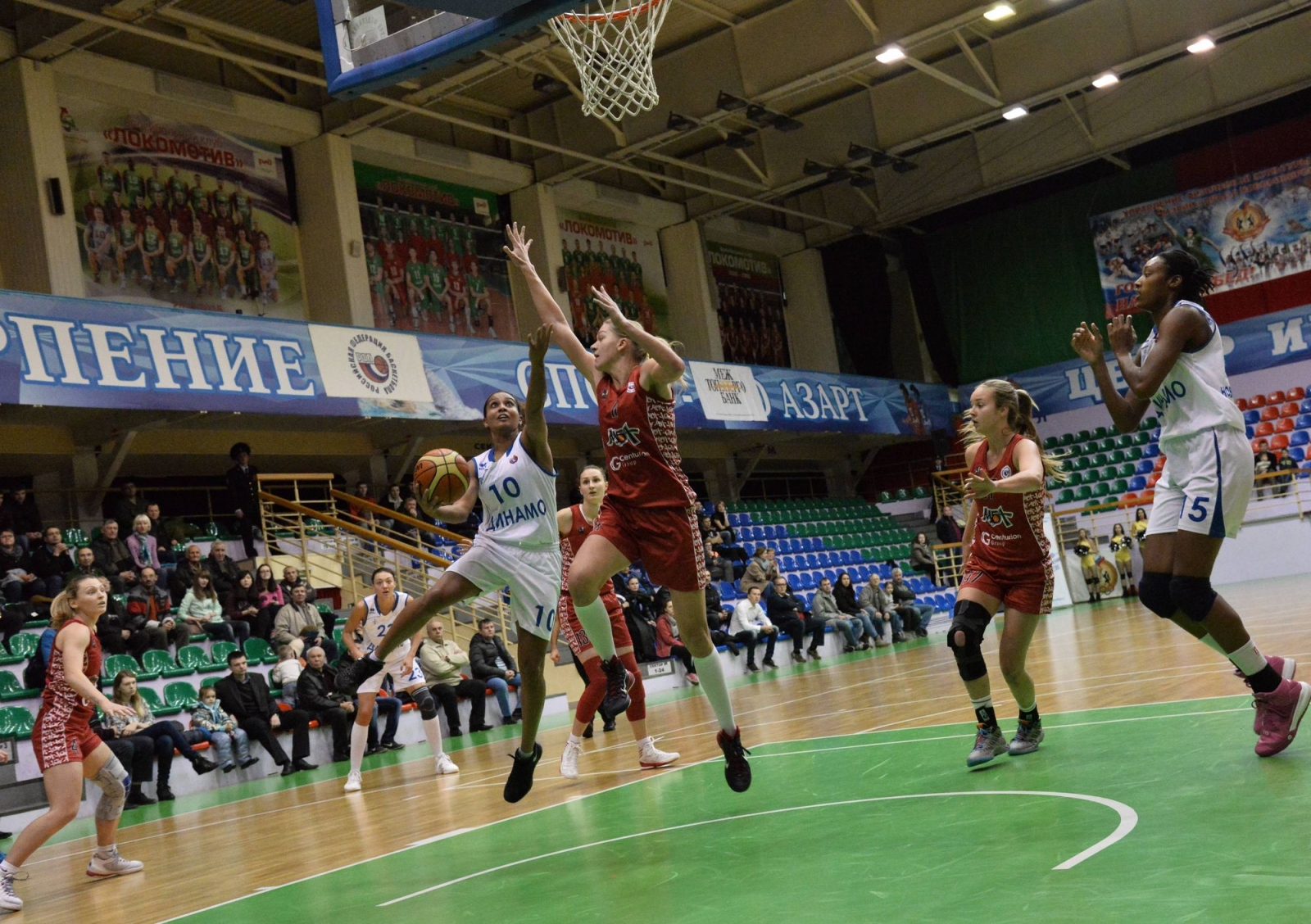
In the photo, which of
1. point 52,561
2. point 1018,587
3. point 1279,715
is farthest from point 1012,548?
point 52,561

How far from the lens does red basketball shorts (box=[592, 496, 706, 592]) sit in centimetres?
562

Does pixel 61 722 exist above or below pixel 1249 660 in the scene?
above

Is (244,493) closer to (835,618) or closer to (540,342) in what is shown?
(835,618)

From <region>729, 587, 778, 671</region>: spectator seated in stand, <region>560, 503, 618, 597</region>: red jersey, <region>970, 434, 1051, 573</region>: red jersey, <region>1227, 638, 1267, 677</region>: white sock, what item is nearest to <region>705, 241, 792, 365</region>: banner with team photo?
<region>729, 587, 778, 671</region>: spectator seated in stand

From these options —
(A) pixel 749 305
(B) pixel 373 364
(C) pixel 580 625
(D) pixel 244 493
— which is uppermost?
(A) pixel 749 305

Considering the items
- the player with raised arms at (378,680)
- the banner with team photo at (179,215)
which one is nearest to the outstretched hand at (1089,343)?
the player with raised arms at (378,680)

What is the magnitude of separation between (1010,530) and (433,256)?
1847 cm

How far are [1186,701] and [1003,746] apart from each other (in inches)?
67.0

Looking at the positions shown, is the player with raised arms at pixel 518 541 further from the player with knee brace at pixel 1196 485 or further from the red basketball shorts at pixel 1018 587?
the player with knee brace at pixel 1196 485

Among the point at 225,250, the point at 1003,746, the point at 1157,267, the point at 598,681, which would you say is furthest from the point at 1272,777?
the point at 225,250

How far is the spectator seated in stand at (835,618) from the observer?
19.5 m

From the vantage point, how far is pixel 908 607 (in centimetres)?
2106

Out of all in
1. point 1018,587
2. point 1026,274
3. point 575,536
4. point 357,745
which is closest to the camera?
point 1018,587

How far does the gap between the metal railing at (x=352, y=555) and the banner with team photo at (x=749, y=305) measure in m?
12.2
